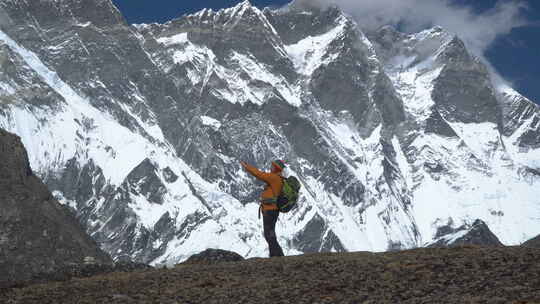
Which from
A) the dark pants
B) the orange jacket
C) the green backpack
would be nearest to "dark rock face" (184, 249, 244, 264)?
the dark pants

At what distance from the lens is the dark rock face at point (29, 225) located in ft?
420

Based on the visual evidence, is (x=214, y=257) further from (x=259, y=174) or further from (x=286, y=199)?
(x=259, y=174)

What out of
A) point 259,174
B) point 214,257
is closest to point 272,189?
point 259,174

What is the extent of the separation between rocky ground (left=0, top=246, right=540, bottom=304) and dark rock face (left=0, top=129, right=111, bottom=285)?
88.4 m

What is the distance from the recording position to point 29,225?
14850cm

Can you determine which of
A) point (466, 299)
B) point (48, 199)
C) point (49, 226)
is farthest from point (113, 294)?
point (48, 199)

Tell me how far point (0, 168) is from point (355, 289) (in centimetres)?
15122

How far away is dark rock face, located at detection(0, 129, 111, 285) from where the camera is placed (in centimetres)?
12812

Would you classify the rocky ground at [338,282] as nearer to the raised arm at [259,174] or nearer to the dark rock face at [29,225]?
the raised arm at [259,174]

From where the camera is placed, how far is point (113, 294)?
875 inches

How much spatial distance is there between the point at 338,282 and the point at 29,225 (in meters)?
131

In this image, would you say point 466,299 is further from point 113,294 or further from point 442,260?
point 113,294

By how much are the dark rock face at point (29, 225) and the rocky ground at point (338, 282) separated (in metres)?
88.4

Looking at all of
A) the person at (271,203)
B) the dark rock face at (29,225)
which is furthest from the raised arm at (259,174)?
the dark rock face at (29,225)
